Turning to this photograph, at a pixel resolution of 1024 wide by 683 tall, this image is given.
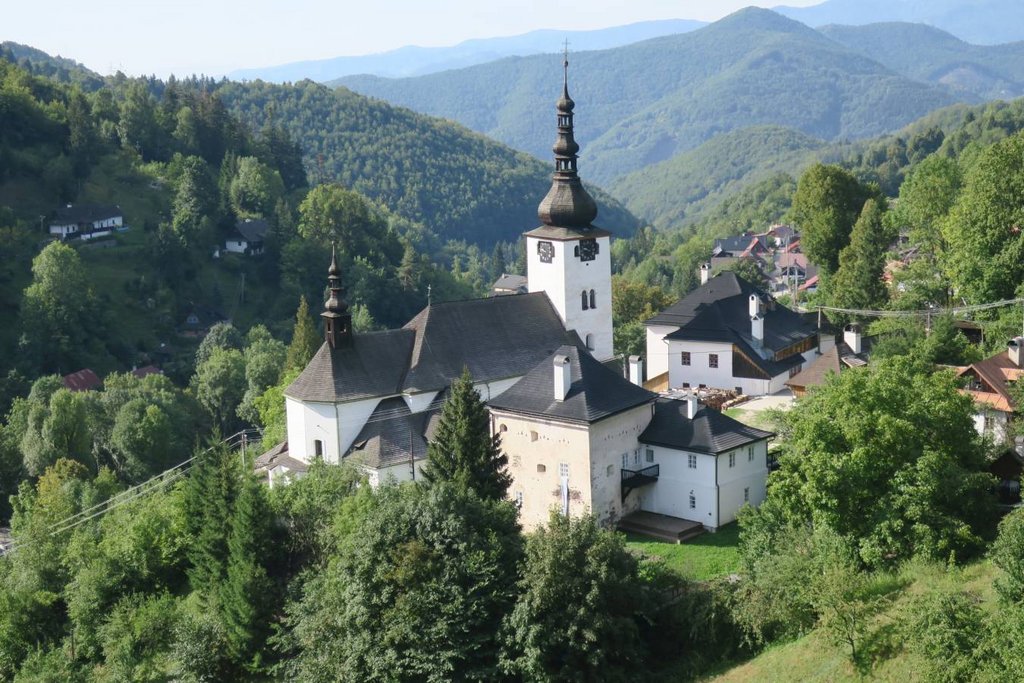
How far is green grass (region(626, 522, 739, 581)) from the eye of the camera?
30.7 metres

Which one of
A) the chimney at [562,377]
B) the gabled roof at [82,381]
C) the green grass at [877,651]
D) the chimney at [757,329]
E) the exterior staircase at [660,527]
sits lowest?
the gabled roof at [82,381]

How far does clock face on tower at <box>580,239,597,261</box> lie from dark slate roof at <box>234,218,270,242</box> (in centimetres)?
6334

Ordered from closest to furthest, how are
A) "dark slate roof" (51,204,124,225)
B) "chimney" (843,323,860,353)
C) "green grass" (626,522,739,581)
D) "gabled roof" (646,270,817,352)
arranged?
"green grass" (626,522,739,581)
"chimney" (843,323,860,353)
"gabled roof" (646,270,817,352)
"dark slate roof" (51,204,124,225)

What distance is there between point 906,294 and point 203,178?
67.2 m

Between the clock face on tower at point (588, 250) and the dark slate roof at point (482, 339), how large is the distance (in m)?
2.38

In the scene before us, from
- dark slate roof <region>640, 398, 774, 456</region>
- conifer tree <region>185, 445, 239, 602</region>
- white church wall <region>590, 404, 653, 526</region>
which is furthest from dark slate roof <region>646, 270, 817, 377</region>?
conifer tree <region>185, 445, 239, 602</region>

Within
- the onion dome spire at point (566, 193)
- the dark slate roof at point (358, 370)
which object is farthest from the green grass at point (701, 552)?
the onion dome spire at point (566, 193)

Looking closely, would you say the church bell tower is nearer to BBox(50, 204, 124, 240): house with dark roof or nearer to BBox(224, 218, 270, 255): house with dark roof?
BBox(224, 218, 270, 255): house with dark roof

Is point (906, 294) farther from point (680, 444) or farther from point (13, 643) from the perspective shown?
point (13, 643)

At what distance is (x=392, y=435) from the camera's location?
37969 mm

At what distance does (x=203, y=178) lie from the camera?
102250 millimetres

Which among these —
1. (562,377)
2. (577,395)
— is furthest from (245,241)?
(577,395)

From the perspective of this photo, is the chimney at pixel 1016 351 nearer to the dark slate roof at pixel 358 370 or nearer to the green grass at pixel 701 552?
the green grass at pixel 701 552

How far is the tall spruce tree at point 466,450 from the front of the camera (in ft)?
107
